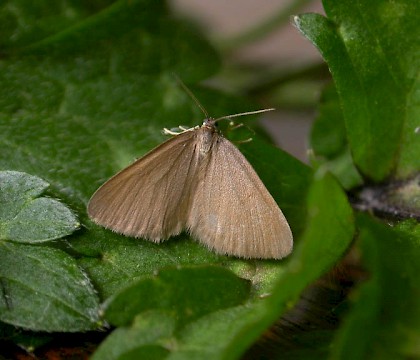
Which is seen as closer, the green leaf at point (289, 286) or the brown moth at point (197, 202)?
the green leaf at point (289, 286)

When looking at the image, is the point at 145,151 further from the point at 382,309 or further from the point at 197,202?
the point at 382,309

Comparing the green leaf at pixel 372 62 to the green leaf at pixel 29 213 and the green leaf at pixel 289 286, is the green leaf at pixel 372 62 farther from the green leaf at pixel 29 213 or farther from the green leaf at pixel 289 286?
the green leaf at pixel 29 213

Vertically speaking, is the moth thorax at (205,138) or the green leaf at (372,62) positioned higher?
the green leaf at (372,62)

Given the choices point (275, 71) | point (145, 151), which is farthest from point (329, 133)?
point (275, 71)

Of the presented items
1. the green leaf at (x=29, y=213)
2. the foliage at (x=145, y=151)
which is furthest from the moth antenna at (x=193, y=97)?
the green leaf at (x=29, y=213)

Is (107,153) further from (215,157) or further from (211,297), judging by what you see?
(211,297)

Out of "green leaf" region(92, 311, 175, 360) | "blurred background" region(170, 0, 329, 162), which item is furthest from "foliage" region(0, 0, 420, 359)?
"blurred background" region(170, 0, 329, 162)

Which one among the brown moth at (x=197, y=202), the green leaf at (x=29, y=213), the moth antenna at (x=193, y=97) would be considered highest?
the moth antenna at (x=193, y=97)

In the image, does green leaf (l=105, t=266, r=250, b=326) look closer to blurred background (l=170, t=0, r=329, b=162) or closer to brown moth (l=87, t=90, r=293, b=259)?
brown moth (l=87, t=90, r=293, b=259)
